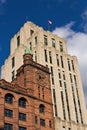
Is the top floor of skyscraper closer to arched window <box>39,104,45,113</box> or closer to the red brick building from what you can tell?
the red brick building

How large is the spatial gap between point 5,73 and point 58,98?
1258 inches

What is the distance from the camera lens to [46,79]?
77.3 metres

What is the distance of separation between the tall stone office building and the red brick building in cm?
1733

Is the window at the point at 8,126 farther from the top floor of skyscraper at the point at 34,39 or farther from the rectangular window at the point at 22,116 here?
the top floor of skyscraper at the point at 34,39

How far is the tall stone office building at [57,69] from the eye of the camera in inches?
3701

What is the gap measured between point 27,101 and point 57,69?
3760 centimetres

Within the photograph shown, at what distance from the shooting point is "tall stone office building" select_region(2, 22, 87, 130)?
9400 cm

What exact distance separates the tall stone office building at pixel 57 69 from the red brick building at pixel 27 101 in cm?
1733

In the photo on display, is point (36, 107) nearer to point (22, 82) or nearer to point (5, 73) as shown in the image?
point (22, 82)

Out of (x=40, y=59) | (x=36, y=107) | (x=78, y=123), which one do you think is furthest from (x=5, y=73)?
(x=36, y=107)

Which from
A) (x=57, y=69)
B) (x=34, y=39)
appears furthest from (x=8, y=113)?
(x=34, y=39)

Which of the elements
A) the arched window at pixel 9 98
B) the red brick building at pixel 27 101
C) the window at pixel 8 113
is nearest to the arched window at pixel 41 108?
the red brick building at pixel 27 101

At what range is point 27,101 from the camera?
68562mm

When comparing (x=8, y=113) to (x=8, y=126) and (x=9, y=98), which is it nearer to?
(x=8, y=126)
